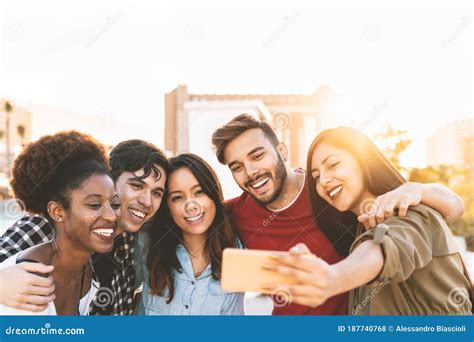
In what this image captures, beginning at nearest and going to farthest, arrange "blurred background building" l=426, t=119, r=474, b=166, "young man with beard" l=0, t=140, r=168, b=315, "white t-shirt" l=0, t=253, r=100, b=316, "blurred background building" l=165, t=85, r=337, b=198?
"white t-shirt" l=0, t=253, r=100, b=316 → "young man with beard" l=0, t=140, r=168, b=315 → "blurred background building" l=165, t=85, r=337, b=198 → "blurred background building" l=426, t=119, r=474, b=166

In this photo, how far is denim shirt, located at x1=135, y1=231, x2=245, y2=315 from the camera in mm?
3361

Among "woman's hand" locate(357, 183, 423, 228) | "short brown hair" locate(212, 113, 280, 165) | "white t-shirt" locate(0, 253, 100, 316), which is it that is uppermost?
"short brown hair" locate(212, 113, 280, 165)

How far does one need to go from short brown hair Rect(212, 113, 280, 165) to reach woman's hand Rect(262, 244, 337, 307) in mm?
1748

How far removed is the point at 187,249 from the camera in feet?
11.6

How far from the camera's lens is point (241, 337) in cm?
324

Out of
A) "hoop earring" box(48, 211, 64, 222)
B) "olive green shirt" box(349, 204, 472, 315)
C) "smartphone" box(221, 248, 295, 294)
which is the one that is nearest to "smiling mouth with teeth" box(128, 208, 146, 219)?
"hoop earring" box(48, 211, 64, 222)

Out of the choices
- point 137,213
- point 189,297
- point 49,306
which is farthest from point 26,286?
point 189,297

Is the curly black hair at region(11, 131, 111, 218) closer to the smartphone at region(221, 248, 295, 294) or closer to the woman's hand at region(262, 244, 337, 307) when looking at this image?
the smartphone at region(221, 248, 295, 294)

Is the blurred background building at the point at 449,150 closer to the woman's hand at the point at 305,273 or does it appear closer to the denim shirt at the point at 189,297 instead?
the denim shirt at the point at 189,297

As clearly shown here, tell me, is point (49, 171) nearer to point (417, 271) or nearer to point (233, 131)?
point (233, 131)

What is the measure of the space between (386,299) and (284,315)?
865mm

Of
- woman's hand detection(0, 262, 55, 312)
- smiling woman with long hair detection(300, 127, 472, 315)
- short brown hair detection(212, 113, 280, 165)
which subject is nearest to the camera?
smiling woman with long hair detection(300, 127, 472, 315)

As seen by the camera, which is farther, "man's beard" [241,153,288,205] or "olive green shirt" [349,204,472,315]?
"man's beard" [241,153,288,205]

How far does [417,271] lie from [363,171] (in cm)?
68
